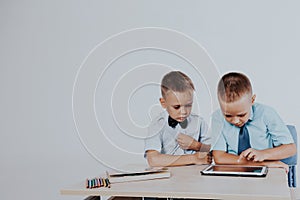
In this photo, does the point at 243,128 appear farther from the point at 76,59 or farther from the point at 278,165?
the point at 76,59

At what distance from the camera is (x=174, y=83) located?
91.4 inches

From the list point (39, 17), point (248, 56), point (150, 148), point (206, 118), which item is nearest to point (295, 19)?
point (248, 56)

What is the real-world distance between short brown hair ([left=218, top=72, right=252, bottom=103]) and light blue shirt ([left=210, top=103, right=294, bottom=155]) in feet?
0.31

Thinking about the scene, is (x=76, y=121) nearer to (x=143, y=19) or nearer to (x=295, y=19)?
(x=143, y=19)

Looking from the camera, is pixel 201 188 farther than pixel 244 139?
No

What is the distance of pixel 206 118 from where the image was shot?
7.87ft

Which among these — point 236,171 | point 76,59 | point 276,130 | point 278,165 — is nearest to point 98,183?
point 236,171

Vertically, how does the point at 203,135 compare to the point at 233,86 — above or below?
below

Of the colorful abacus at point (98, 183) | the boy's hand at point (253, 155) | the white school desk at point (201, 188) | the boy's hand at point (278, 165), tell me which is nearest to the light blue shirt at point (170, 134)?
the boy's hand at point (253, 155)

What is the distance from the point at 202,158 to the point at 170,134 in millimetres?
203

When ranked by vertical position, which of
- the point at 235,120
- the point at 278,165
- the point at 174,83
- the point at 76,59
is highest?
the point at 76,59

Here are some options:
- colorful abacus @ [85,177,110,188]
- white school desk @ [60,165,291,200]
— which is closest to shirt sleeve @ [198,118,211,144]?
white school desk @ [60,165,291,200]

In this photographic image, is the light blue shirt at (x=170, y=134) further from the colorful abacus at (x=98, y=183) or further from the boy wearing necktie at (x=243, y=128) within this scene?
the colorful abacus at (x=98, y=183)

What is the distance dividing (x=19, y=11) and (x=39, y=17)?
15 centimetres
